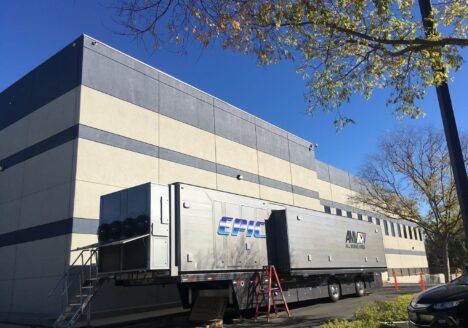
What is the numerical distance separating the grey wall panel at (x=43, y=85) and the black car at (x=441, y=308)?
47.0 ft

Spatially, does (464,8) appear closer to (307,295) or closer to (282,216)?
(282,216)

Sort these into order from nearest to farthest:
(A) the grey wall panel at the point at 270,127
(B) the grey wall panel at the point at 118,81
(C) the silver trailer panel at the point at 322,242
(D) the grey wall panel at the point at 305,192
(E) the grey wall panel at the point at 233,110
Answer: (C) the silver trailer panel at the point at 322,242
(B) the grey wall panel at the point at 118,81
(E) the grey wall panel at the point at 233,110
(A) the grey wall panel at the point at 270,127
(D) the grey wall panel at the point at 305,192

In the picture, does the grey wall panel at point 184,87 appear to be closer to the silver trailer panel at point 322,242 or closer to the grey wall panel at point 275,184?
the grey wall panel at point 275,184

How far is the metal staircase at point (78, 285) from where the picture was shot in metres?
12.8

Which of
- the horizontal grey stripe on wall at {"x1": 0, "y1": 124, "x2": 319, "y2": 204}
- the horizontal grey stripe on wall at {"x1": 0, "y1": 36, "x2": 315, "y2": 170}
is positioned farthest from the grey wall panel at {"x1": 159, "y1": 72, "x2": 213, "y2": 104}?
the horizontal grey stripe on wall at {"x1": 0, "y1": 124, "x2": 319, "y2": 204}

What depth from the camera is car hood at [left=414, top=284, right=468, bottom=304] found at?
310 inches

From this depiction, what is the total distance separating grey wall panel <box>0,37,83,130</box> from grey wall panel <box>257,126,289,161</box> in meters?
12.2

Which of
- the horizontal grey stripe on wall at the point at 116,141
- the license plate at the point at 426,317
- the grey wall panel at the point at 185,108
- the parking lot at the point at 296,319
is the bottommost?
the parking lot at the point at 296,319

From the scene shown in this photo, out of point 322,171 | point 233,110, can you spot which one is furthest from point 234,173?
point 322,171

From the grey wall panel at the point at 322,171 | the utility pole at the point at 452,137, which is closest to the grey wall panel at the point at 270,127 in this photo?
the grey wall panel at the point at 322,171

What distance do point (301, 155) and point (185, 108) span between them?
1204 centimetres

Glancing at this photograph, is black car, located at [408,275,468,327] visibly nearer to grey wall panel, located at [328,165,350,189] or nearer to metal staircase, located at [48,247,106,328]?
metal staircase, located at [48,247,106,328]

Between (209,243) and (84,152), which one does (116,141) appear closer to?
(84,152)

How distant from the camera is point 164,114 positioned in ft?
66.7
